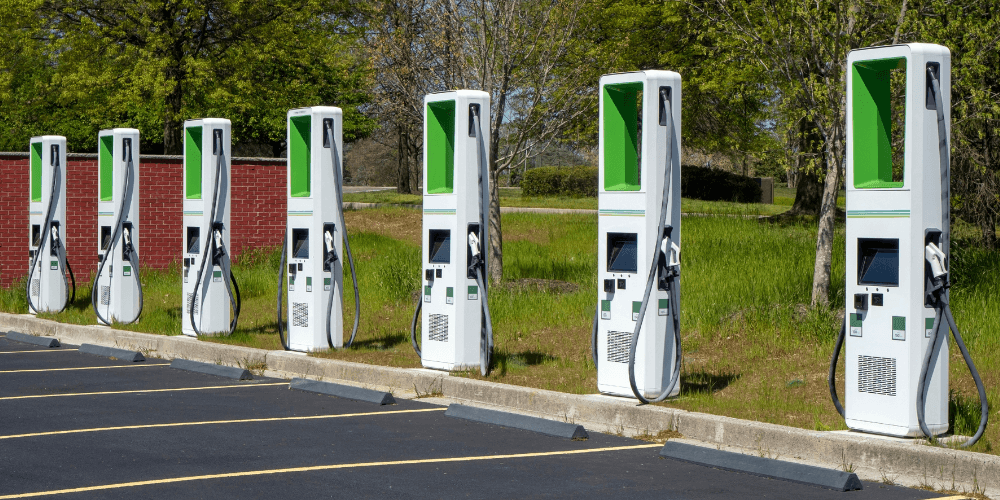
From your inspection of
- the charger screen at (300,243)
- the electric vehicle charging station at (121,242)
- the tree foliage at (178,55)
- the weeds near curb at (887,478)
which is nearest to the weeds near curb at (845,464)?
the weeds near curb at (887,478)

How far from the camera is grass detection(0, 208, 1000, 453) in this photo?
9.44m

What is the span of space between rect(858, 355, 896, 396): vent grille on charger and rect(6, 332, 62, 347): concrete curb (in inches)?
425

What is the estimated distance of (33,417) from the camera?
8992 millimetres

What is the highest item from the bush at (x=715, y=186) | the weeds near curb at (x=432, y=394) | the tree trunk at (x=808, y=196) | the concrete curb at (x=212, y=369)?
the bush at (x=715, y=186)

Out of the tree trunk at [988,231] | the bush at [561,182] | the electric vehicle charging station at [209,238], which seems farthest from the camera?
the bush at [561,182]

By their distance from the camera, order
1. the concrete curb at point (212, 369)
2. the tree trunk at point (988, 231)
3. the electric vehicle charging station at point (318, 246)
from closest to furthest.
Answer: the concrete curb at point (212, 369) < the electric vehicle charging station at point (318, 246) < the tree trunk at point (988, 231)

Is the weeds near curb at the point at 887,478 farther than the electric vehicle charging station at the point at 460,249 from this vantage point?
No

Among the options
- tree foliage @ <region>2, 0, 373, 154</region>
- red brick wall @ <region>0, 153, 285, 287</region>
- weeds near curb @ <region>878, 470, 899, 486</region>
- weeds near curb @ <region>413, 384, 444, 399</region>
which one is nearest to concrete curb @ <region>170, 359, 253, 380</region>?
weeds near curb @ <region>413, 384, 444, 399</region>

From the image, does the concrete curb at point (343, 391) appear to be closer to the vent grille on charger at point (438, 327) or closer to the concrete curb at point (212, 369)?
the concrete curb at point (212, 369)

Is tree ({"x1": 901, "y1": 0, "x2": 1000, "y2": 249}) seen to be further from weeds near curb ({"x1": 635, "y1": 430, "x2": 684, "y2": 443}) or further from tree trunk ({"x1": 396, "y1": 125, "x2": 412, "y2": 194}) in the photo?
tree trunk ({"x1": 396, "y1": 125, "x2": 412, "y2": 194})

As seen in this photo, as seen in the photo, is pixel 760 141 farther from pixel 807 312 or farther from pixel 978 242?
pixel 807 312

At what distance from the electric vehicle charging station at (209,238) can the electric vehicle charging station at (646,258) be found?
588 centimetres

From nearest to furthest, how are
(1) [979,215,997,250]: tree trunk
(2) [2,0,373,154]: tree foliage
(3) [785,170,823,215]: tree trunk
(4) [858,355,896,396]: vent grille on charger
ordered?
(4) [858,355,896,396]: vent grille on charger < (1) [979,215,997,250]: tree trunk < (2) [2,0,373,154]: tree foliage < (3) [785,170,823,215]: tree trunk

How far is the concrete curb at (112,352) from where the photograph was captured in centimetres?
Answer: 1296
